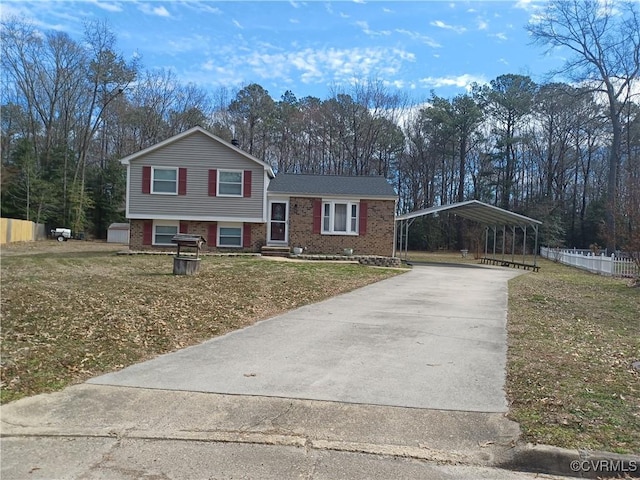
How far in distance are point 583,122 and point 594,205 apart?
7.58m

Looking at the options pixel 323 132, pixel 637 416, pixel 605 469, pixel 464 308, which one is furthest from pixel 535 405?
pixel 323 132

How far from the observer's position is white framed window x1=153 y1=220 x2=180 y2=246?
23.4 meters

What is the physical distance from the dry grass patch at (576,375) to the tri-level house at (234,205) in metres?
12.9

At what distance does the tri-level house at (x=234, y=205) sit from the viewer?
75.3 feet

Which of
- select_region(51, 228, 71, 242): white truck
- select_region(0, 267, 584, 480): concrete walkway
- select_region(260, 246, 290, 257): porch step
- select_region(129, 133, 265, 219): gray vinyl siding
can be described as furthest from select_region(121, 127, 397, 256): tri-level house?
select_region(51, 228, 71, 242): white truck

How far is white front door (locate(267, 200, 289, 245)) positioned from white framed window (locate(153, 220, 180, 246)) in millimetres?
4373

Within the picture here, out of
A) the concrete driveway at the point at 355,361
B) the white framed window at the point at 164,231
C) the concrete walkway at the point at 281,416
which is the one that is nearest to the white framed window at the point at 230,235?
the white framed window at the point at 164,231

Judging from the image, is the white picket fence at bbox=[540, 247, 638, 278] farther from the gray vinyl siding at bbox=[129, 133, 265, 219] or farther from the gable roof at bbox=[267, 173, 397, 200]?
the gray vinyl siding at bbox=[129, 133, 265, 219]

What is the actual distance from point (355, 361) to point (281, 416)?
1.96m

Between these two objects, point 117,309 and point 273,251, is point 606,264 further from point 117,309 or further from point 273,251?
point 117,309

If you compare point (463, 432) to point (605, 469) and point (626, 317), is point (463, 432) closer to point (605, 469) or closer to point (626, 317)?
point (605, 469)

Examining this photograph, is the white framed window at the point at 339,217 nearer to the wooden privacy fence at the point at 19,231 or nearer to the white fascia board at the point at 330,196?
the white fascia board at the point at 330,196

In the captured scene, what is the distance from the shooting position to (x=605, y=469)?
3.49 meters

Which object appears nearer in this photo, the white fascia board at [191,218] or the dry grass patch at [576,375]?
the dry grass patch at [576,375]
